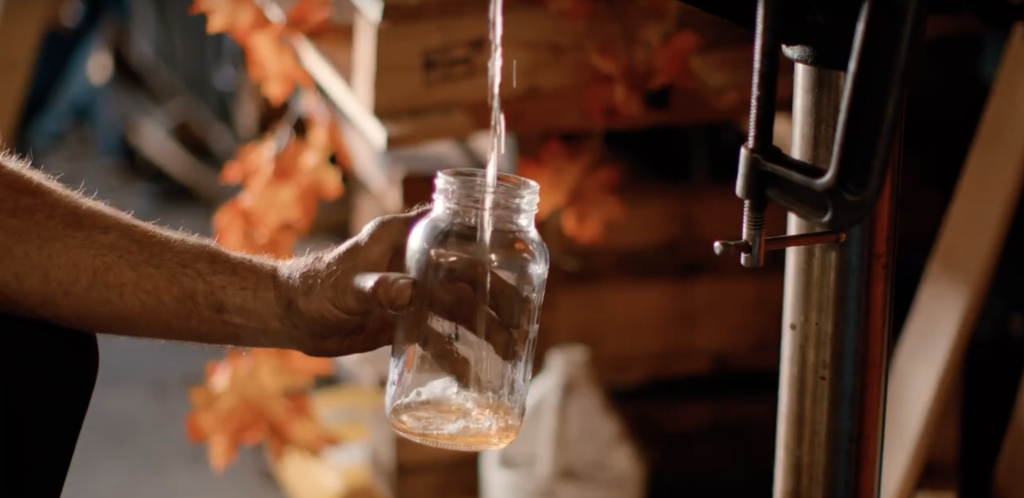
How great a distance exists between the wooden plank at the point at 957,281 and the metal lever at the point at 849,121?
0.71m

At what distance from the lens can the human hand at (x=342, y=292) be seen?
3.22 ft

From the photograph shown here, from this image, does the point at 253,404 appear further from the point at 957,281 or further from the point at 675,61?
the point at 957,281

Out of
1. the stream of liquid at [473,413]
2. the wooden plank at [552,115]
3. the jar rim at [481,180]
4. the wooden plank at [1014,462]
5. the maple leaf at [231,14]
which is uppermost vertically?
the maple leaf at [231,14]

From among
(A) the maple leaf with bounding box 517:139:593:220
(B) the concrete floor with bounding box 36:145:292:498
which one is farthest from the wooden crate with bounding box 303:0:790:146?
(B) the concrete floor with bounding box 36:145:292:498

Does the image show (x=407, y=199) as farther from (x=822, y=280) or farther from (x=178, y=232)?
(x=822, y=280)

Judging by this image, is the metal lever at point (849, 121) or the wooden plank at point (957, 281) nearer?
the metal lever at point (849, 121)

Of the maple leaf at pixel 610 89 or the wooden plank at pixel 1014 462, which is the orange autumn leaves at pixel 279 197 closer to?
the maple leaf at pixel 610 89

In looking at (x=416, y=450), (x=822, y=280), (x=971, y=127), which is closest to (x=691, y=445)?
(x=416, y=450)

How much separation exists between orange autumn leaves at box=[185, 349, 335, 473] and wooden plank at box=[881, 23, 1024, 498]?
0.96 m

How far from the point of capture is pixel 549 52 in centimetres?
146

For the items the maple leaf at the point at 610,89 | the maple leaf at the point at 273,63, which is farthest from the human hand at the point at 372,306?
the maple leaf at the point at 273,63

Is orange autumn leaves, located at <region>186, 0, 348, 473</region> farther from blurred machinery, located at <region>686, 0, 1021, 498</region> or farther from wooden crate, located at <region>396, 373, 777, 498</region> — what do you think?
blurred machinery, located at <region>686, 0, 1021, 498</region>

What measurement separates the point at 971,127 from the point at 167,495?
1.74m

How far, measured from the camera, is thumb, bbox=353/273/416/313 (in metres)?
0.86
